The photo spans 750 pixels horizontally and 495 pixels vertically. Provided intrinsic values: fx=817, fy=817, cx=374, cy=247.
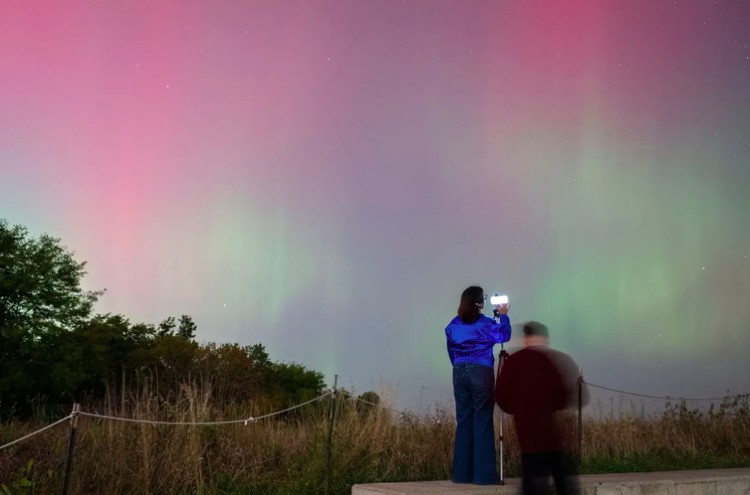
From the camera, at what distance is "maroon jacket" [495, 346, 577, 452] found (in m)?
6.38

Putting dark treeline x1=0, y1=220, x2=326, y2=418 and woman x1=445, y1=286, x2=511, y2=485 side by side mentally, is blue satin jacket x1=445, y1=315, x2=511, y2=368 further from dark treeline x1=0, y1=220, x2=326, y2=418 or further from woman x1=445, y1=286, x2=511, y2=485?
dark treeline x1=0, y1=220, x2=326, y2=418

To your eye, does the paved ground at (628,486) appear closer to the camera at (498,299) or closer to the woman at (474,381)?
the woman at (474,381)

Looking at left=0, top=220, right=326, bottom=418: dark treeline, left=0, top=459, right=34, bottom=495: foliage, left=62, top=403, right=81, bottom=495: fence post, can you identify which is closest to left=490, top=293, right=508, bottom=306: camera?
left=62, top=403, right=81, bottom=495: fence post

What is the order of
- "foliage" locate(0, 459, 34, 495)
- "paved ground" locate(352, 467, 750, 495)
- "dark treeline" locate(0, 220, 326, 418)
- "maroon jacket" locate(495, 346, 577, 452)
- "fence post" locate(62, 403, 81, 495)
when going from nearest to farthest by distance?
"maroon jacket" locate(495, 346, 577, 452), "paved ground" locate(352, 467, 750, 495), "fence post" locate(62, 403, 81, 495), "foliage" locate(0, 459, 34, 495), "dark treeline" locate(0, 220, 326, 418)

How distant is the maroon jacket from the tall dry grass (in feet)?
12.5

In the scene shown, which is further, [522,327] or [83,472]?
[83,472]

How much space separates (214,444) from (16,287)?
35399mm

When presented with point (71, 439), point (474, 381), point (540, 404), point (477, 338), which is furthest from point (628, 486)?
point (71, 439)

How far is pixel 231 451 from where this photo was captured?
33.6 ft

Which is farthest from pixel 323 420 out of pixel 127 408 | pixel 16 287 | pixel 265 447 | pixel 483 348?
pixel 16 287

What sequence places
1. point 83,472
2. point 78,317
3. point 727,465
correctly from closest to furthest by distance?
point 83,472, point 727,465, point 78,317

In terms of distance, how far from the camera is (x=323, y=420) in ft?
35.1

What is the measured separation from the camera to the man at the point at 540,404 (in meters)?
6.38

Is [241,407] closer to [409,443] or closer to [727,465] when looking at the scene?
[409,443]
